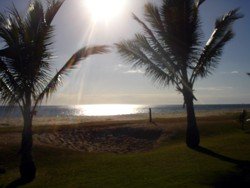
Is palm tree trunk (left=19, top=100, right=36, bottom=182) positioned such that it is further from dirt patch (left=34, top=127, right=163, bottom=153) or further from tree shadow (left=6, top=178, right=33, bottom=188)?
dirt patch (left=34, top=127, right=163, bottom=153)

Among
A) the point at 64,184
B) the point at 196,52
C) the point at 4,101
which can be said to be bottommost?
the point at 64,184

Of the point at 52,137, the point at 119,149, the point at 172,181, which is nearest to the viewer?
the point at 172,181

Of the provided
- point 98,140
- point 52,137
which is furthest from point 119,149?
point 52,137

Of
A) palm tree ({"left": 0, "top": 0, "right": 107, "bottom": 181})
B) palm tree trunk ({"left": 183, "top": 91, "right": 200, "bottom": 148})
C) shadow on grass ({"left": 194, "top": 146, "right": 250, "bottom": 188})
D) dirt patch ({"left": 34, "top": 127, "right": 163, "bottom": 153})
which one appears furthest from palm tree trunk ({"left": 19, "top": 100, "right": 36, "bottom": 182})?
palm tree trunk ({"left": 183, "top": 91, "right": 200, "bottom": 148})

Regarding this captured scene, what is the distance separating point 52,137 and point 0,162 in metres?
8.89

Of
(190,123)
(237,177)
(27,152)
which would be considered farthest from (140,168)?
(190,123)

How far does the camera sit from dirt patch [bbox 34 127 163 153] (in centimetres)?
2452

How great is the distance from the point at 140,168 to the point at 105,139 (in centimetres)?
1186

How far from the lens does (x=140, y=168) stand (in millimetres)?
15695

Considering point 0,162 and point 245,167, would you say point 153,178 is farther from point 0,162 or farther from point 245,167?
point 0,162

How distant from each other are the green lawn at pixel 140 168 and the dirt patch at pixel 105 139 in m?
3.94

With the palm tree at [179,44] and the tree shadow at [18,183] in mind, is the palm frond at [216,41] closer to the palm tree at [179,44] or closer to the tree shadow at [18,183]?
the palm tree at [179,44]

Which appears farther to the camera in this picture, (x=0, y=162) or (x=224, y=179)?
(x=0, y=162)

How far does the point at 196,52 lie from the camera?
2119cm
